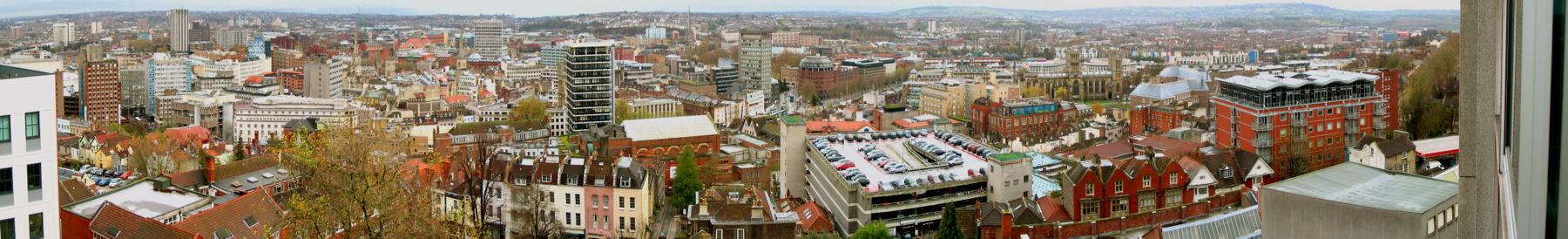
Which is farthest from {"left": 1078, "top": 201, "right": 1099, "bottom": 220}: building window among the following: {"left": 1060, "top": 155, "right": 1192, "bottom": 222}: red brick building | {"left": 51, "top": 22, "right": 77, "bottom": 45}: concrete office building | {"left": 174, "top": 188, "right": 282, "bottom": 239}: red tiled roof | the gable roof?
{"left": 51, "top": 22, "right": 77, "bottom": 45}: concrete office building

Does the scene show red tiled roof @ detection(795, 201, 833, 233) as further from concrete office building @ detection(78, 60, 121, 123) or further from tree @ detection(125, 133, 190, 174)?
concrete office building @ detection(78, 60, 121, 123)

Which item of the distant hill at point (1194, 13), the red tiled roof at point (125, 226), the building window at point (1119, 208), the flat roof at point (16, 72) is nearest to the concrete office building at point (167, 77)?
the red tiled roof at point (125, 226)

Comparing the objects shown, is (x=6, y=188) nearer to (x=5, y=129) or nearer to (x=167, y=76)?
(x=5, y=129)

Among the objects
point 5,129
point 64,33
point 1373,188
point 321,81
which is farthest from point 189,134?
point 64,33

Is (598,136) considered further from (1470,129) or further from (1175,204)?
(1470,129)

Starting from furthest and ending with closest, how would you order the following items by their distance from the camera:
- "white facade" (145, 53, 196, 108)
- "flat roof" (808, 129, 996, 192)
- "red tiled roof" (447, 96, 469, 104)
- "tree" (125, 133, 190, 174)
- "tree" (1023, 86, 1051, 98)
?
"white facade" (145, 53, 196, 108), "tree" (1023, 86, 1051, 98), "red tiled roof" (447, 96, 469, 104), "tree" (125, 133, 190, 174), "flat roof" (808, 129, 996, 192)

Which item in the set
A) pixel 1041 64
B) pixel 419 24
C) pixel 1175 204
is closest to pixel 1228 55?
pixel 1041 64
